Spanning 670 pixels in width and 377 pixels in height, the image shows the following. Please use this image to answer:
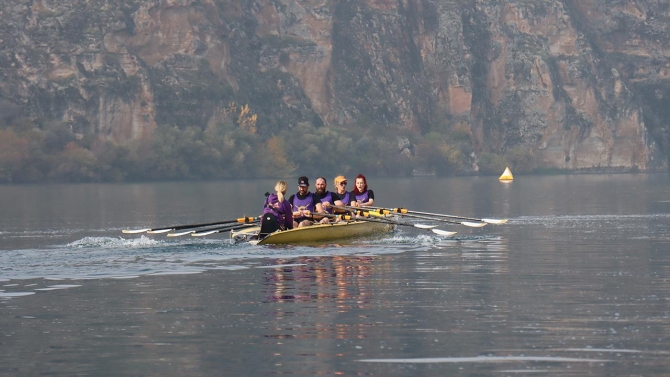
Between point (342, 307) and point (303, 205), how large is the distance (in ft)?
54.3

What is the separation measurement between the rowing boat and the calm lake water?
46 cm

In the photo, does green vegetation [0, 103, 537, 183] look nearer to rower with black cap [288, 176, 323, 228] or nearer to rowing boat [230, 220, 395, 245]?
rowing boat [230, 220, 395, 245]

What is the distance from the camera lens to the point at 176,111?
17538 centimetres

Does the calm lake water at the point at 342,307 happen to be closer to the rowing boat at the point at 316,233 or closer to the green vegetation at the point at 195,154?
the rowing boat at the point at 316,233

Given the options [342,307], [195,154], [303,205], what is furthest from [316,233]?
[195,154]

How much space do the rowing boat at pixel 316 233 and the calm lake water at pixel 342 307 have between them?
46cm

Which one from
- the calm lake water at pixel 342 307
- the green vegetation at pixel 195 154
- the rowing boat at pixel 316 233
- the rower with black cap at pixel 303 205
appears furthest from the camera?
the green vegetation at pixel 195 154

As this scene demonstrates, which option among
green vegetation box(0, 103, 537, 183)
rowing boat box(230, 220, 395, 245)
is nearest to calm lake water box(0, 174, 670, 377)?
rowing boat box(230, 220, 395, 245)

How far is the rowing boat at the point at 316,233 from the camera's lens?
37.6m

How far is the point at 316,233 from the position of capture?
1518 inches

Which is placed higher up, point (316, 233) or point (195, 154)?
point (195, 154)

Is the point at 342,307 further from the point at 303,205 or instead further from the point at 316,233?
the point at 303,205

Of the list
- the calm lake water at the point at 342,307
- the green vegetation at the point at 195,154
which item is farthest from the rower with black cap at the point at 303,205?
the green vegetation at the point at 195,154

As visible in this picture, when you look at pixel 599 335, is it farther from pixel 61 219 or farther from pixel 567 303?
pixel 61 219
